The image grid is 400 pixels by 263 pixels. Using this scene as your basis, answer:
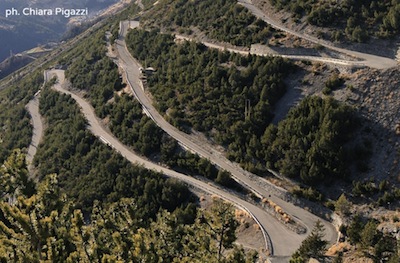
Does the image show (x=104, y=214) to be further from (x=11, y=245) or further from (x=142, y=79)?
(x=142, y=79)

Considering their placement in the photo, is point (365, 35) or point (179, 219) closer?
point (179, 219)

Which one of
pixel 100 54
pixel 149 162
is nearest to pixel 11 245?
pixel 149 162

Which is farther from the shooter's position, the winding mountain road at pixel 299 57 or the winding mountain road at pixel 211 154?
the winding mountain road at pixel 299 57

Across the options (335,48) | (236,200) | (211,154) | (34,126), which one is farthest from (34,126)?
(335,48)

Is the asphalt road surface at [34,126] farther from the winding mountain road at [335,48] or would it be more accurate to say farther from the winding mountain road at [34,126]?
the winding mountain road at [335,48]

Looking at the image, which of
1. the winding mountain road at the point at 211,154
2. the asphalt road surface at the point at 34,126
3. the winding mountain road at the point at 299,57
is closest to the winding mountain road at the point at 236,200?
the winding mountain road at the point at 211,154

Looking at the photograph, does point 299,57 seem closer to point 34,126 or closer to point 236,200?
point 236,200
